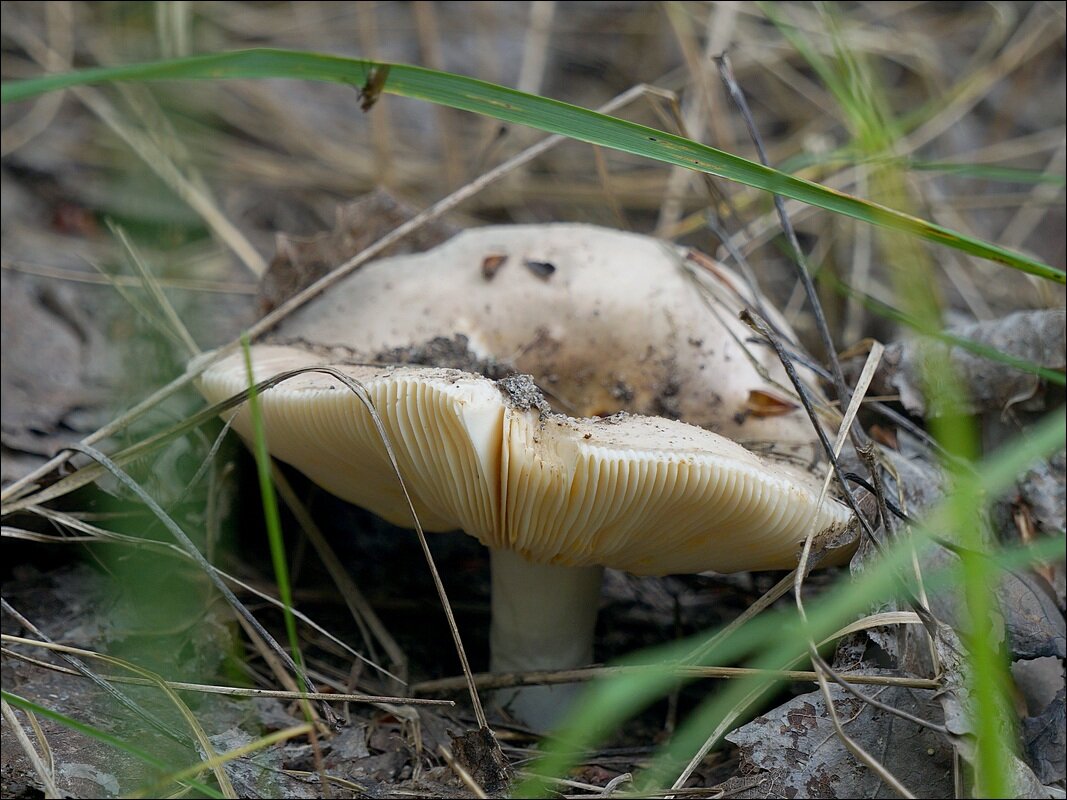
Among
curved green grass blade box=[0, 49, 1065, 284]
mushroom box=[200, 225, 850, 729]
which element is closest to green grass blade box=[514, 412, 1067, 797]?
mushroom box=[200, 225, 850, 729]

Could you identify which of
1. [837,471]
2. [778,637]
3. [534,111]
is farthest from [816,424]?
[534,111]

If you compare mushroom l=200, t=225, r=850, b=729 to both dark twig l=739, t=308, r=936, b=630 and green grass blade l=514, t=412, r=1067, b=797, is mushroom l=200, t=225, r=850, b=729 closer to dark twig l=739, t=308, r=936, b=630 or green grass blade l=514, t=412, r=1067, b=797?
dark twig l=739, t=308, r=936, b=630

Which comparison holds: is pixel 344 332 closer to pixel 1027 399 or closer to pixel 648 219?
pixel 1027 399

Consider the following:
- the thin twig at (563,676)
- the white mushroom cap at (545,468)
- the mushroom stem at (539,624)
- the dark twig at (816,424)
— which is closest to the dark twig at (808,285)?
the dark twig at (816,424)

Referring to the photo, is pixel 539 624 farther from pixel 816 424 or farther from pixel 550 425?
pixel 816 424

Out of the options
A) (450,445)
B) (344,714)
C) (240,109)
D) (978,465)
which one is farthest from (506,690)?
(240,109)
